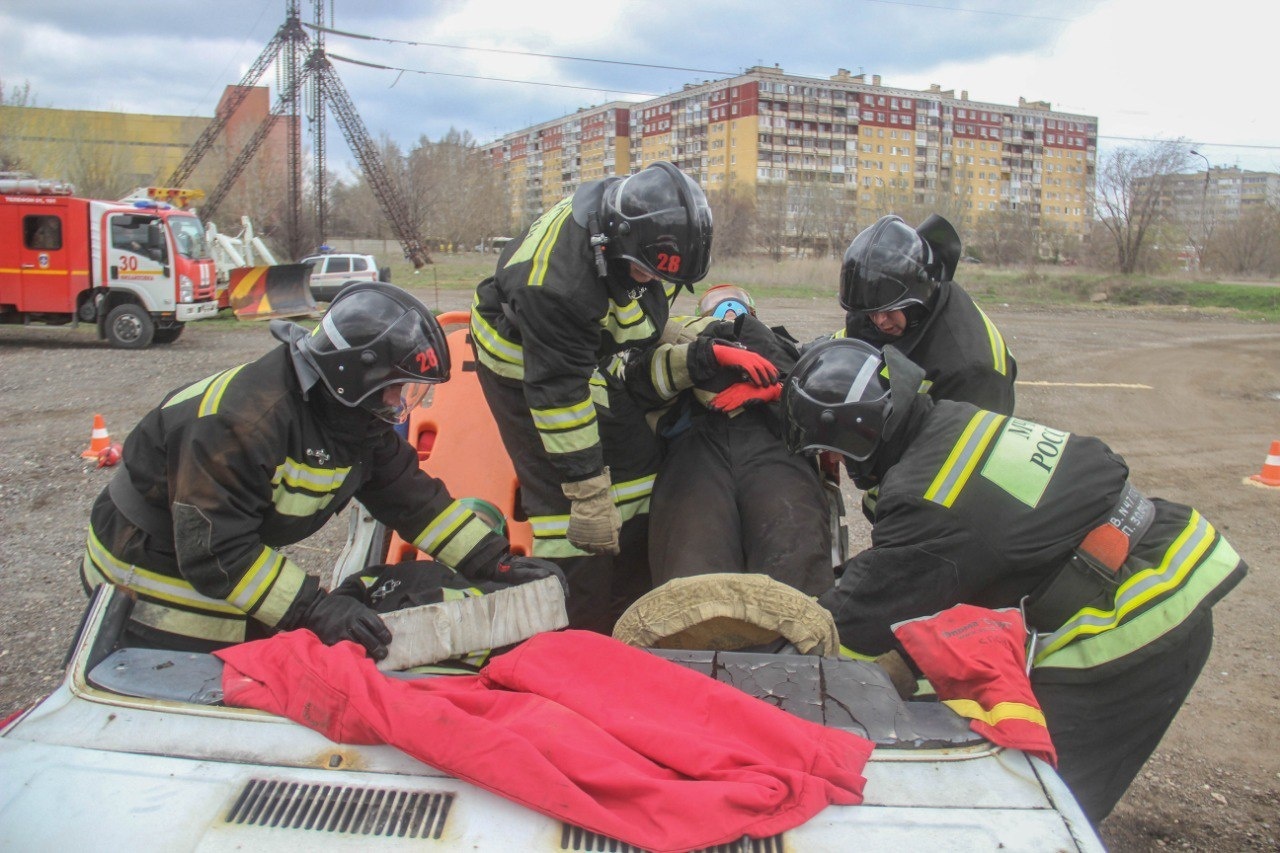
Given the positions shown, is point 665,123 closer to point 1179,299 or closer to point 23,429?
point 1179,299

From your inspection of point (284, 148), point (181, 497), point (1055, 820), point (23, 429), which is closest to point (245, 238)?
point (23, 429)

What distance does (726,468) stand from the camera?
11.0 ft

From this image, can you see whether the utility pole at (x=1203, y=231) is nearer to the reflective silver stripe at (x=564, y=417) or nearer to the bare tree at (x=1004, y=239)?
the bare tree at (x=1004, y=239)

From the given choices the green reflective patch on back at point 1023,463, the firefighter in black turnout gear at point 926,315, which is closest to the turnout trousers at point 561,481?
the firefighter in black turnout gear at point 926,315

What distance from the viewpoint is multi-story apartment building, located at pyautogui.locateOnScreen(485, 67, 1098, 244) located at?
2482 inches

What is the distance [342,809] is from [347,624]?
0.75m

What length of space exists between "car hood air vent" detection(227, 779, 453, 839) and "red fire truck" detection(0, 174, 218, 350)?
1505 cm

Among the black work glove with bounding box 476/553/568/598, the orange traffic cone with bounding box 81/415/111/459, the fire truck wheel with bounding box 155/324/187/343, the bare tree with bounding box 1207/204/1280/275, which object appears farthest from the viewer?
the bare tree with bounding box 1207/204/1280/275

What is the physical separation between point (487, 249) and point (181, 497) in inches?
1683

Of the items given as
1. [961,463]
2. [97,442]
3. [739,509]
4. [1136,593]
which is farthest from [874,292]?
[97,442]

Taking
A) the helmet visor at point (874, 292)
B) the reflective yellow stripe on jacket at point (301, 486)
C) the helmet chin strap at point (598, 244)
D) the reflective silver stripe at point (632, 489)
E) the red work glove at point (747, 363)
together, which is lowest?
the reflective silver stripe at point (632, 489)

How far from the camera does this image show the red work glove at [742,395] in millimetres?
3338

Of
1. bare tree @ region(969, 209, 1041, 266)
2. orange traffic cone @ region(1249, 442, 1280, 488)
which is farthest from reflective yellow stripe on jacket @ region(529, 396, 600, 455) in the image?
bare tree @ region(969, 209, 1041, 266)

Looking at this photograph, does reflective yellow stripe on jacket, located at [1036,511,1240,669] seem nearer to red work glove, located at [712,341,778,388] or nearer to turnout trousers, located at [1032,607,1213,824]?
turnout trousers, located at [1032,607,1213,824]
